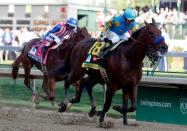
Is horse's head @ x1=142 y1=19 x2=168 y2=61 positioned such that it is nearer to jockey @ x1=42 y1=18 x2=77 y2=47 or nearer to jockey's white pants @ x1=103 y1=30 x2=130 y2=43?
jockey's white pants @ x1=103 y1=30 x2=130 y2=43

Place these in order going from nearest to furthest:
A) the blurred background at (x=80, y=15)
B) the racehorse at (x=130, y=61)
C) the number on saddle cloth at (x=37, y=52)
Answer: the racehorse at (x=130, y=61) < the number on saddle cloth at (x=37, y=52) < the blurred background at (x=80, y=15)

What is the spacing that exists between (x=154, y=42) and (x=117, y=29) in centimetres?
100

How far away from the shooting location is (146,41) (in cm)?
909

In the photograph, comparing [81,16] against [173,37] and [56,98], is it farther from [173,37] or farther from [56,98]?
[56,98]

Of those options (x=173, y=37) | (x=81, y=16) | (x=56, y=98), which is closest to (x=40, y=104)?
(x=56, y=98)

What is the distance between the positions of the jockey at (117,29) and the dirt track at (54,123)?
1192 millimetres

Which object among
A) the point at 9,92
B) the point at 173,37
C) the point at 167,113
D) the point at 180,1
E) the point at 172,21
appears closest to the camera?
the point at 167,113

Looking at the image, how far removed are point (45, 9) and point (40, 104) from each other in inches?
425

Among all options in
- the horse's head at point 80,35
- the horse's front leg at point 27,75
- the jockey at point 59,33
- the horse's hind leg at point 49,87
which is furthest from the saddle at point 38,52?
the horse's head at point 80,35

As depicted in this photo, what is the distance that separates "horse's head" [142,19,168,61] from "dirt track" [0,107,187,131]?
120 cm

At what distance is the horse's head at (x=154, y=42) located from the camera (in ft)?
28.8

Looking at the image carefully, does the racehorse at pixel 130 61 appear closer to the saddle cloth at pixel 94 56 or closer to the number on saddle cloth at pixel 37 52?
the saddle cloth at pixel 94 56

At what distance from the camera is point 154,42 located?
8883 millimetres

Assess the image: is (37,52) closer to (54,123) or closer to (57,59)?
(57,59)
